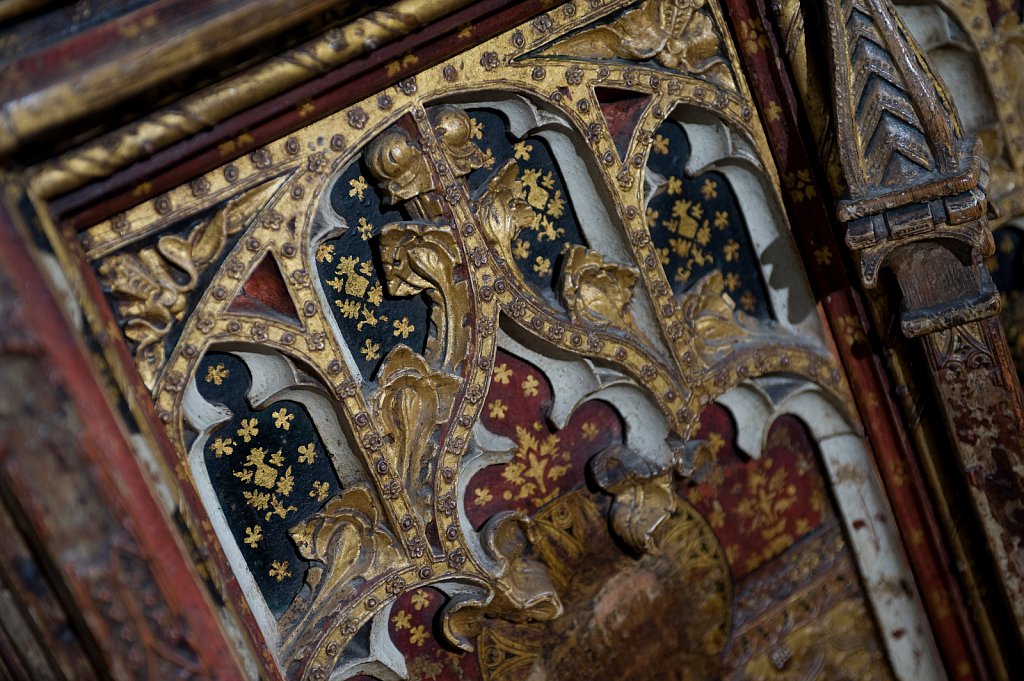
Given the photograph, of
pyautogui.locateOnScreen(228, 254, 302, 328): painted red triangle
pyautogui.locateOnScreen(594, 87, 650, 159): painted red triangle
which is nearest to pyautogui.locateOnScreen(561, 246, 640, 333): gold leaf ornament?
pyautogui.locateOnScreen(594, 87, 650, 159): painted red triangle

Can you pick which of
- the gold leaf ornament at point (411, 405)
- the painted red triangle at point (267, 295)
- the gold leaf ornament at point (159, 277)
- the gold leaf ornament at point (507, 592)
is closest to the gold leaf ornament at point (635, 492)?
the gold leaf ornament at point (507, 592)

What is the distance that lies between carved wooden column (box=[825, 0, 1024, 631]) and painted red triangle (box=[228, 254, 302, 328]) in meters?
0.68

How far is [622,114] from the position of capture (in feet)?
4.66

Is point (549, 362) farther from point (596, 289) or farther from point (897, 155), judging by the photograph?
point (897, 155)

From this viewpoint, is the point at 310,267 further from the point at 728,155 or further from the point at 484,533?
the point at 728,155

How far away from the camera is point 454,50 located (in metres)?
1.24

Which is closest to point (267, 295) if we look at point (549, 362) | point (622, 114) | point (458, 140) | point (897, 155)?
point (458, 140)

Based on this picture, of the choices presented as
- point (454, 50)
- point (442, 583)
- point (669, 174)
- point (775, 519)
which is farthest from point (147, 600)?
point (775, 519)

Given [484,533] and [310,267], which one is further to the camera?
[484,533]

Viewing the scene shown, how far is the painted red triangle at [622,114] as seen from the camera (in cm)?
141

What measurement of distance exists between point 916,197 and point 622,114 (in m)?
0.37

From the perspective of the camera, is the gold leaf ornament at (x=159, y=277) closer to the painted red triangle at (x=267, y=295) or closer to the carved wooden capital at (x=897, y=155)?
the painted red triangle at (x=267, y=295)

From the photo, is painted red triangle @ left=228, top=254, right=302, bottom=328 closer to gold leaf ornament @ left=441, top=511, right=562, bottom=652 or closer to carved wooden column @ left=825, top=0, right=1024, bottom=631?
gold leaf ornament @ left=441, top=511, right=562, bottom=652

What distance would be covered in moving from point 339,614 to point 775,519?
69 centimetres
